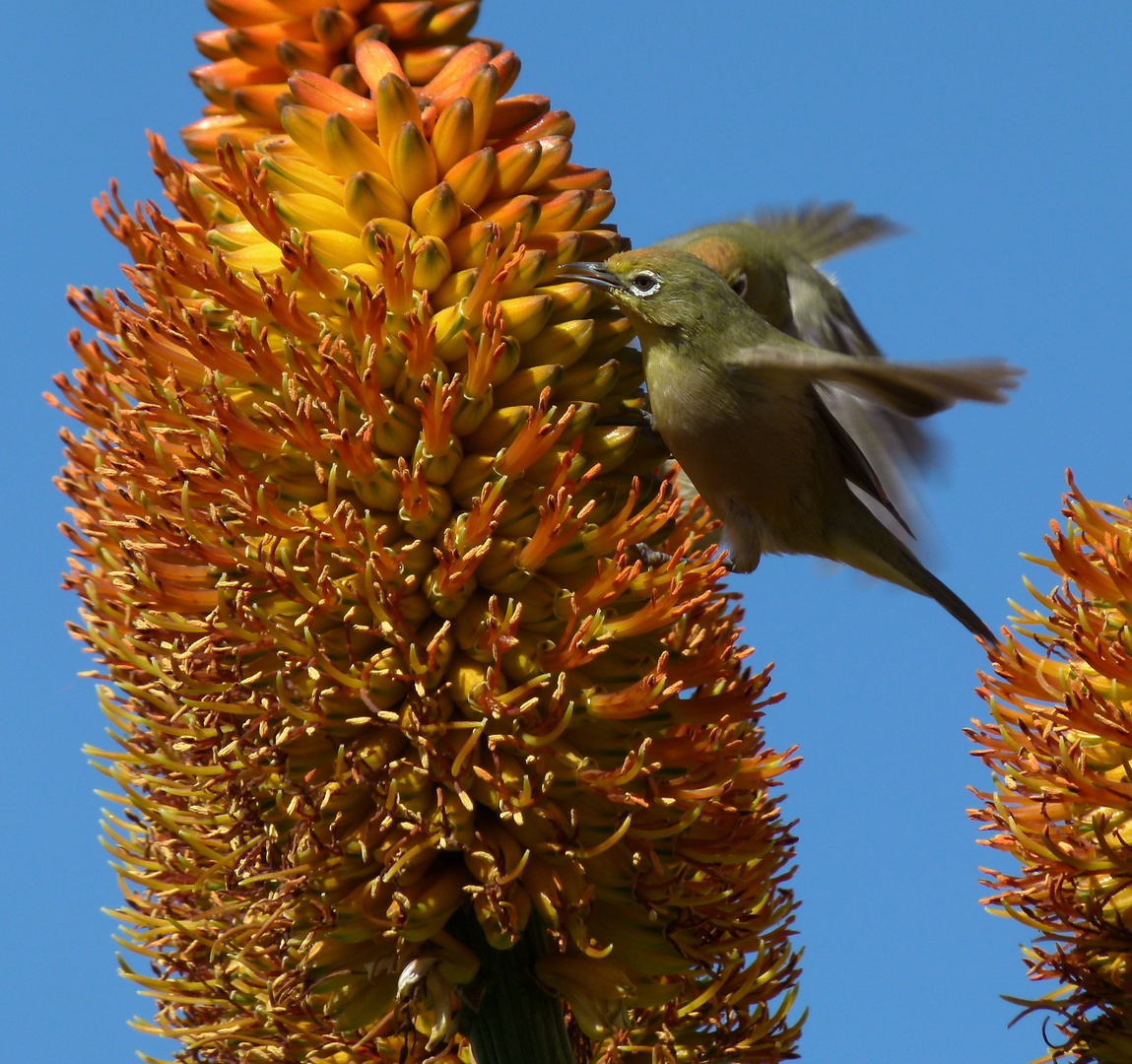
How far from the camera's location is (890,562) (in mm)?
8969

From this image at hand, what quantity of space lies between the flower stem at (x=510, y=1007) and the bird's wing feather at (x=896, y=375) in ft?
9.17

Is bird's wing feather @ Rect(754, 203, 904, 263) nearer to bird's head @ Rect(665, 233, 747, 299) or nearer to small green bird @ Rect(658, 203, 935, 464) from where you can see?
small green bird @ Rect(658, 203, 935, 464)

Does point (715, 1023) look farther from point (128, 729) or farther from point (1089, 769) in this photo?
point (128, 729)

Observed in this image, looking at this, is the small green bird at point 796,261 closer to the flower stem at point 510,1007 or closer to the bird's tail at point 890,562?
the bird's tail at point 890,562

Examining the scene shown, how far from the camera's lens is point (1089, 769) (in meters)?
5.52

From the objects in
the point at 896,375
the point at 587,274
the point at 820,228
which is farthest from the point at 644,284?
the point at 820,228

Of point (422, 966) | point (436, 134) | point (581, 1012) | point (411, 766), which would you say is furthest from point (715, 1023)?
point (436, 134)

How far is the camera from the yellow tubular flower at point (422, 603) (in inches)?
187

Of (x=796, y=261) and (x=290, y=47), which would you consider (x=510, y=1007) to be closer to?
(x=290, y=47)

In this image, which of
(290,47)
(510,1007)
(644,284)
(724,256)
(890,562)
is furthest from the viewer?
(724,256)

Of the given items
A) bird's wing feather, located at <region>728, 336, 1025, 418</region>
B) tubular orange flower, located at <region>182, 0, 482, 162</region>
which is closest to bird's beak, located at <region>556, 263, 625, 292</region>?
tubular orange flower, located at <region>182, 0, 482, 162</region>

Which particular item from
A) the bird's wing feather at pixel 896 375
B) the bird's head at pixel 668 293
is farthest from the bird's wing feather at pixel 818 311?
the bird's wing feather at pixel 896 375

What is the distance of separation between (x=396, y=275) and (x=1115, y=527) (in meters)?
2.96

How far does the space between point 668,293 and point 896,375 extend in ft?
5.04
